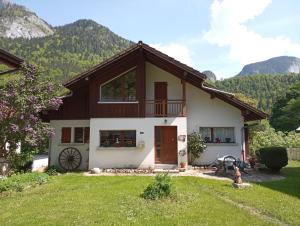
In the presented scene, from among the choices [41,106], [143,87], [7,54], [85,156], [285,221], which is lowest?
[285,221]

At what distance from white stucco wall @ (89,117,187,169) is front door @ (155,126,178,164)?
481 mm

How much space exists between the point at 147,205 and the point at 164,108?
1132 cm

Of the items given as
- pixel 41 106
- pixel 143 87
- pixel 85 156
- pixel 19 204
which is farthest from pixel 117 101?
pixel 19 204

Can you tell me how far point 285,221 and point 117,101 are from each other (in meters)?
13.7

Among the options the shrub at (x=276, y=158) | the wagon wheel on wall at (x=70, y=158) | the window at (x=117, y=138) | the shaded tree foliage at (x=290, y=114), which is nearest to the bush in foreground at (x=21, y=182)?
the wagon wheel on wall at (x=70, y=158)

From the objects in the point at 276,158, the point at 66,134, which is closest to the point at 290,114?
the point at 276,158

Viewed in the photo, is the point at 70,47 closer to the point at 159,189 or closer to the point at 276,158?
the point at 276,158

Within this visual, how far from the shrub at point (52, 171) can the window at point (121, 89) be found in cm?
486

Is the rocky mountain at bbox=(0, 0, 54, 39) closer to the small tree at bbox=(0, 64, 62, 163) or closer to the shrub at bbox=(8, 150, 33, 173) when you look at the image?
the shrub at bbox=(8, 150, 33, 173)

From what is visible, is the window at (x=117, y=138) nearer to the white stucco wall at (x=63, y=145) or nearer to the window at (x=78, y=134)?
the white stucco wall at (x=63, y=145)

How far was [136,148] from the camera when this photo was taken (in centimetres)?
2080

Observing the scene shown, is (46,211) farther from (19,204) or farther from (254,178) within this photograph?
(254,178)

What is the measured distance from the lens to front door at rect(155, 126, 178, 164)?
21.2 metres

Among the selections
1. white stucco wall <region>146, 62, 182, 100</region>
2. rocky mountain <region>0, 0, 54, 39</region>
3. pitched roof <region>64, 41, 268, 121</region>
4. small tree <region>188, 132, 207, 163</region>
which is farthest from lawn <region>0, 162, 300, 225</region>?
rocky mountain <region>0, 0, 54, 39</region>
